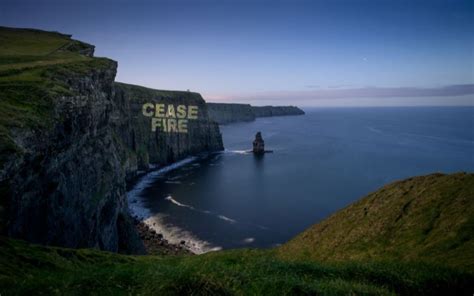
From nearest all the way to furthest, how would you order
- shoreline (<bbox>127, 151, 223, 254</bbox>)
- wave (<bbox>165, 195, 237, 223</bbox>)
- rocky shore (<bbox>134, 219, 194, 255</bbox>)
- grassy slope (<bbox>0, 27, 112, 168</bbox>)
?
grassy slope (<bbox>0, 27, 112, 168</bbox>) < rocky shore (<bbox>134, 219, 194, 255</bbox>) < shoreline (<bbox>127, 151, 223, 254</bbox>) < wave (<bbox>165, 195, 237, 223</bbox>)

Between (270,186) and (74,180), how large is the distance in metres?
61.0

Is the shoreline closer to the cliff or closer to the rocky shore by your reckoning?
the rocky shore

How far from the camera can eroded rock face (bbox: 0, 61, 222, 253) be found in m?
23.6

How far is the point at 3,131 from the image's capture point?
21797 millimetres

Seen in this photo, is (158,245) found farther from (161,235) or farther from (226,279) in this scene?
(226,279)

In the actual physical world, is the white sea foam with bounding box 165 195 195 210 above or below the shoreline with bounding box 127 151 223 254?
above

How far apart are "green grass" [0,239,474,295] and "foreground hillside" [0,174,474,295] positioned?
0.03 metres

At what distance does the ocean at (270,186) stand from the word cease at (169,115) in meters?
15.4

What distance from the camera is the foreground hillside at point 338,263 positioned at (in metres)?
10.5

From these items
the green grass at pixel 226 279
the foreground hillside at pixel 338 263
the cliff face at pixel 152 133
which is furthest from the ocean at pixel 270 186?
the green grass at pixel 226 279

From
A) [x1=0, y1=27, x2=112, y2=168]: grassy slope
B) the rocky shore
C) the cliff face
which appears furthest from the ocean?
[x1=0, y1=27, x2=112, y2=168]: grassy slope

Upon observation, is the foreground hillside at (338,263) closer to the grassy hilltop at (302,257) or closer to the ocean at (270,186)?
the grassy hilltop at (302,257)

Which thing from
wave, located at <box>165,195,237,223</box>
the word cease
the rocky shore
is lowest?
the rocky shore

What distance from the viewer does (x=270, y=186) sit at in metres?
89.9
